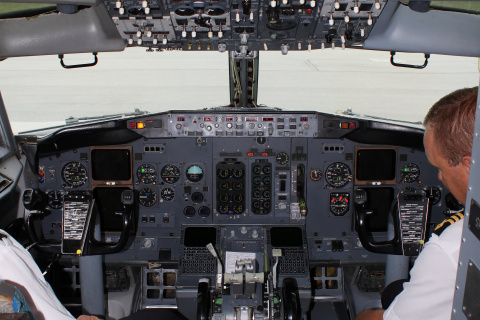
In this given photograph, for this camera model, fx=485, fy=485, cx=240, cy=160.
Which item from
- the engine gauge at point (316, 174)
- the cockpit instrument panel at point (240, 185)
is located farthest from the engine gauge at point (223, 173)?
the engine gauge at point (316, 174)

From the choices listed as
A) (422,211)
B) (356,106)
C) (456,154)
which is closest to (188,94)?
(356,106)

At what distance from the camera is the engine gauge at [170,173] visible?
4.58 metres

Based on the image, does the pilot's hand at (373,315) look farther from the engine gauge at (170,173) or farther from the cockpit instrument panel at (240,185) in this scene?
the engine gauge at (170,173)

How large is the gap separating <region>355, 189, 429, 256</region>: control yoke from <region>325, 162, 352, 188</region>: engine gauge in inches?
24.5

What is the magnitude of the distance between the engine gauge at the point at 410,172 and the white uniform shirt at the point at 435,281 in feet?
10.7

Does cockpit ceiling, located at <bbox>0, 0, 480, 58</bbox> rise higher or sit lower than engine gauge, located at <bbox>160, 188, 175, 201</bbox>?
higher

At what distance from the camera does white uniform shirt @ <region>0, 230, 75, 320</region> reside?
1550mm

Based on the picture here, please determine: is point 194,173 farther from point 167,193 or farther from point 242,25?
point 242,25

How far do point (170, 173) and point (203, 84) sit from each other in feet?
12.3

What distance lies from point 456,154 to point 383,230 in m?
3.50

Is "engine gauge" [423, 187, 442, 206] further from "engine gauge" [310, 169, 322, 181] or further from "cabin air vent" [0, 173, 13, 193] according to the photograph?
"cabin air vent" [0, 173, 13, 193]

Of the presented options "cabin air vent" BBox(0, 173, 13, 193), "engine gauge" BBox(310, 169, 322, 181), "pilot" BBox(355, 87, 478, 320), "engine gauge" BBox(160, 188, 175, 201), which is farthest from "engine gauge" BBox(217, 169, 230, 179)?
"pilot" BBox(355, 87, 478, 320)

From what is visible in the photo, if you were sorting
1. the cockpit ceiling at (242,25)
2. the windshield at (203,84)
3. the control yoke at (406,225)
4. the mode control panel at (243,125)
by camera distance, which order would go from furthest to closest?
the windshield at (203,84) → the mode control panel at (243,125) → the control yoke at (406,225) → the cockpit ceiling at (242,25)

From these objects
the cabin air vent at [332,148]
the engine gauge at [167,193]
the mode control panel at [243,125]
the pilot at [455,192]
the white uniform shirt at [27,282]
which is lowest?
the engine gauge at [167,193]
